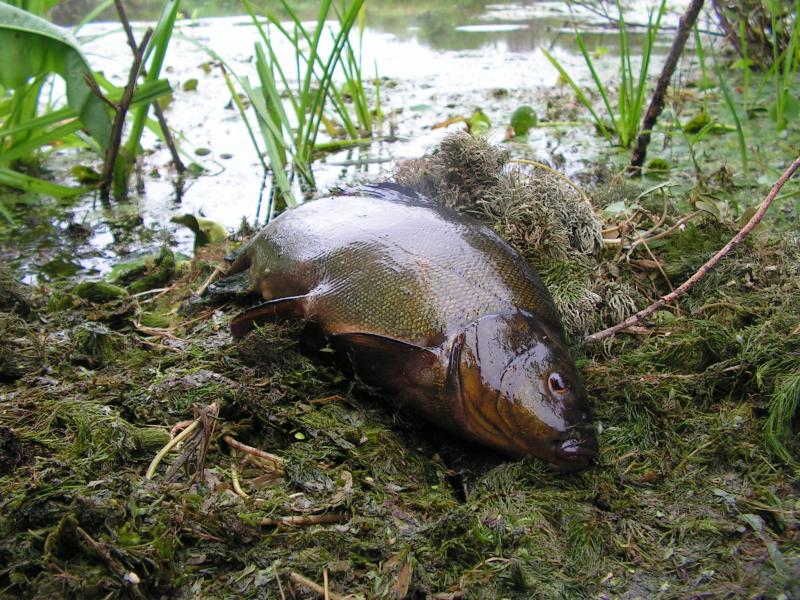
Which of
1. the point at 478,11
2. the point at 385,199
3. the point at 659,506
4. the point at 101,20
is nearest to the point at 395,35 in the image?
the point at 478,11

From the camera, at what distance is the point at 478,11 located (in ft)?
35.5

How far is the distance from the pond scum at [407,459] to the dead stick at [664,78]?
60.9 inches

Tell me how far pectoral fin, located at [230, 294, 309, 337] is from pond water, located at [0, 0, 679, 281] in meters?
1.42

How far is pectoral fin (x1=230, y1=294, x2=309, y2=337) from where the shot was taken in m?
2.77

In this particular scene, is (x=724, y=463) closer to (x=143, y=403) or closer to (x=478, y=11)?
(x=143, y=403)

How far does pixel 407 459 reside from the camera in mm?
2342

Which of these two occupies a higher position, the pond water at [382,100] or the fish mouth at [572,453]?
the pond water at [382,100]

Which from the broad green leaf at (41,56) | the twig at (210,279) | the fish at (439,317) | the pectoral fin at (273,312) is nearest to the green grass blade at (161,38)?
the broad green leaf at (41,56)

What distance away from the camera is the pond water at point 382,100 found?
4395mm

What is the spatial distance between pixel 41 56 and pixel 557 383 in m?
3.30

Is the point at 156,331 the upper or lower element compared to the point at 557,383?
lower

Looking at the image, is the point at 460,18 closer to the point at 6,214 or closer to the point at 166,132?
the point at 166,132

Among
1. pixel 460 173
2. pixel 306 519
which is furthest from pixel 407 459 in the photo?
pixel 460 173

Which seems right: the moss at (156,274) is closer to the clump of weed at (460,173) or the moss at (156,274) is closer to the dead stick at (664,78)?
the clump of weed at (460,173)
